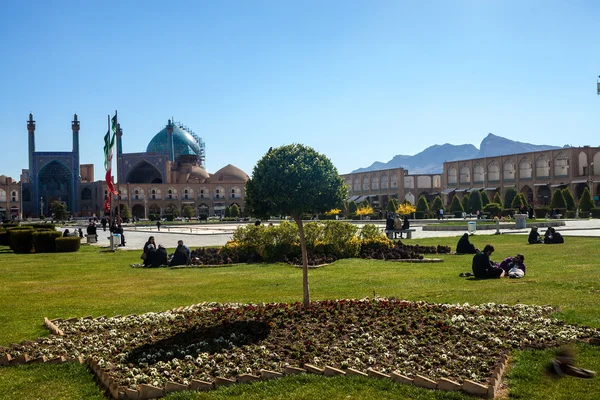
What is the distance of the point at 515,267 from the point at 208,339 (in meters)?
6.54

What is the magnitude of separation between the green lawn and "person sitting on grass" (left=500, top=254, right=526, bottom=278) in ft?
0.96

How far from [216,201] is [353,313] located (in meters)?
87.1

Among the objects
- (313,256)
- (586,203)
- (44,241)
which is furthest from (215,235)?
(586,203)

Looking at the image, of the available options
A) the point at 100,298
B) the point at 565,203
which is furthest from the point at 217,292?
the point at 565,203

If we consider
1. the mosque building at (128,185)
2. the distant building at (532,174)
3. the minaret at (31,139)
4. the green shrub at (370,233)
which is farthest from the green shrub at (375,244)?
the minaret at (31,139)

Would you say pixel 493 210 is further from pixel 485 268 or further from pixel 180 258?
pixel 485 268

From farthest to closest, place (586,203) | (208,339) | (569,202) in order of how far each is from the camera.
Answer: (569,202) < (586,203) < (208,339)

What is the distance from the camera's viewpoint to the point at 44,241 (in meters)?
21.9

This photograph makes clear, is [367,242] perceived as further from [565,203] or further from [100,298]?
[565,203]

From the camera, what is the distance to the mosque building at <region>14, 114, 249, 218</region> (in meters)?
84.6

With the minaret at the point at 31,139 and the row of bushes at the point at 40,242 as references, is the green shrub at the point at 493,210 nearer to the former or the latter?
the row of bushes at the point at 40,242

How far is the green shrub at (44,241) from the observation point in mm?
21719

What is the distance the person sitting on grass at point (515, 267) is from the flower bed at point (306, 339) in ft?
10.9

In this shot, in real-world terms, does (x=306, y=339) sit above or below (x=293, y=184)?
below
